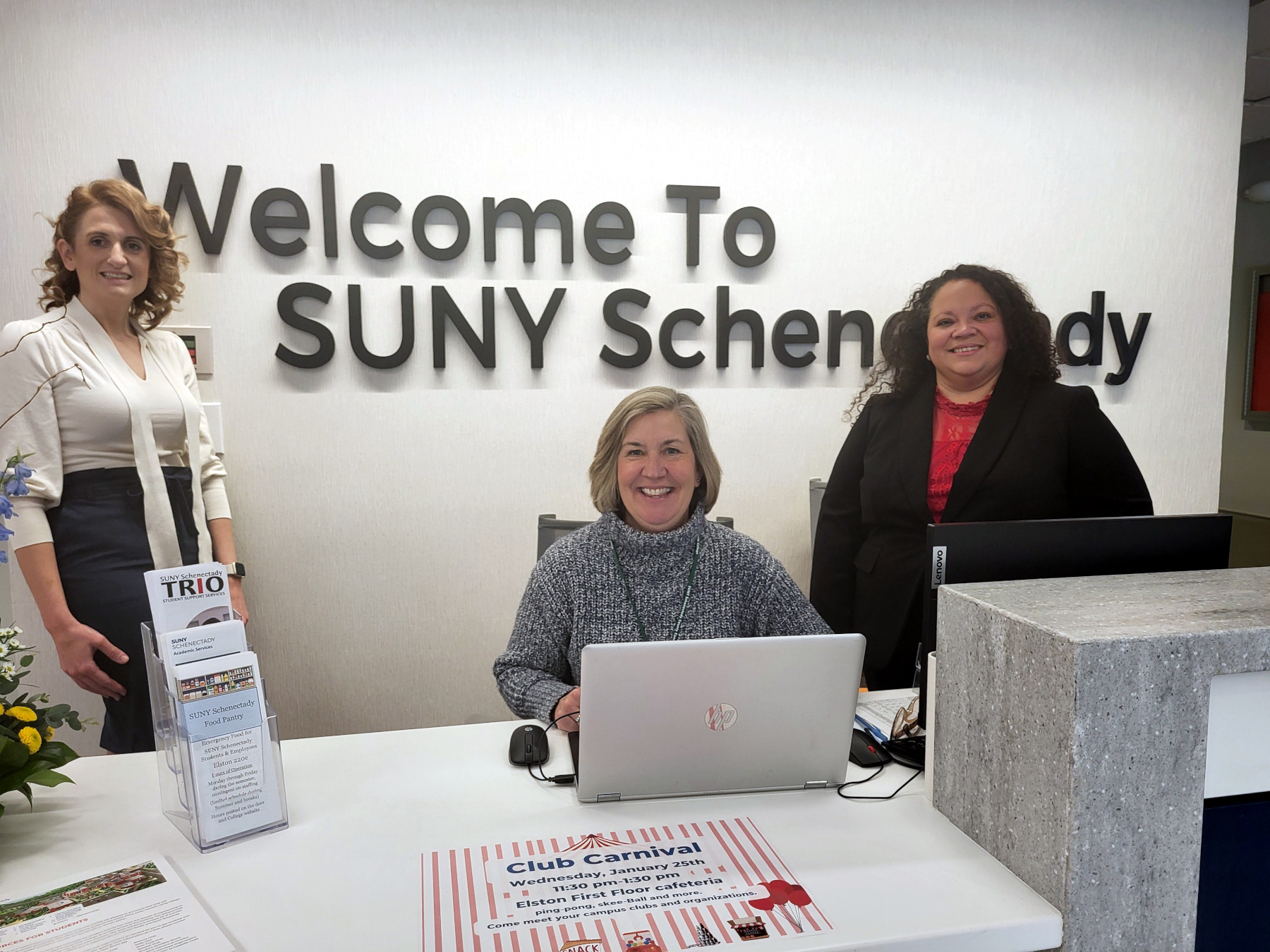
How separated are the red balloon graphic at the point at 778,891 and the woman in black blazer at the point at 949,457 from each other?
1.50m

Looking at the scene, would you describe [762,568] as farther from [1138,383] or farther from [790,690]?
[1138,383]

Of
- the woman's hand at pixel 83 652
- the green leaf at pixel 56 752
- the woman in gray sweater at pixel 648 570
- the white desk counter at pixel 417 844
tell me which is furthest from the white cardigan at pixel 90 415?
the woman in gray sweater at pixel 648 570

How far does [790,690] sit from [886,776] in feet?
1.02

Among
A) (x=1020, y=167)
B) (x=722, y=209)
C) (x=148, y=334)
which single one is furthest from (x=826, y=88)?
(x=148, y=334)

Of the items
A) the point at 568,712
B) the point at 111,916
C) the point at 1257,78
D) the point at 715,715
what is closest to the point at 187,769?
the point at 111,916

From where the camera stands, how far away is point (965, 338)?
2.66 m

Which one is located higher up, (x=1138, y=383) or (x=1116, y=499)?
(x=1138, y=383)

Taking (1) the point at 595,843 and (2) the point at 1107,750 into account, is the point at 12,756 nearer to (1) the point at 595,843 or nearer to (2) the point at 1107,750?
(1) the point at 595,843

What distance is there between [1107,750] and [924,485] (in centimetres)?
158

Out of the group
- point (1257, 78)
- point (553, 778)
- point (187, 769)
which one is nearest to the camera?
point (187, 769)

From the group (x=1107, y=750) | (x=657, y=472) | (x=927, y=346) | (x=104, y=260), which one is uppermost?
(x=104, y=260)

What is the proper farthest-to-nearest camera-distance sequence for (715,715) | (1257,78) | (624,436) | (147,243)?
(1257,78) → (147,243) → (624,436) → (715,715)

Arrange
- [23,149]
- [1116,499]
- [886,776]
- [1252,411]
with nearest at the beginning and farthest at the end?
1. [886,776]
2. [23,149]
3. [1116,499]
4. [1252,411]

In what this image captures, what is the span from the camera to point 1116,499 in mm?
2521
